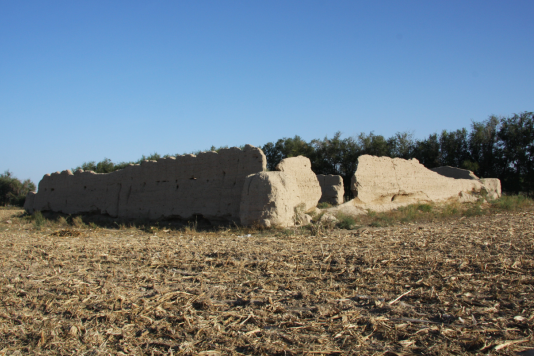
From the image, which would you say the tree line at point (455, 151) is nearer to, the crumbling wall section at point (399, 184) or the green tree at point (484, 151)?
the green tree at point (484, 151)

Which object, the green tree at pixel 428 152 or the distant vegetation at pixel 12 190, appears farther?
the distant vegetation at pixel 12 190

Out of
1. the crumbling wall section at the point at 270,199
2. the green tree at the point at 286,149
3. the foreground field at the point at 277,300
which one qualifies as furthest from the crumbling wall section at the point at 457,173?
the foreground field at the point at 277,300

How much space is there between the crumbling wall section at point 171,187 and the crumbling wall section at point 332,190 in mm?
4130

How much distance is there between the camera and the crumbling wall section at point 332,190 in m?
14.1

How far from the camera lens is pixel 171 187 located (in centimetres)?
1331

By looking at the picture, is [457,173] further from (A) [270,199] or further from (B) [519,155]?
(A) [270,199]

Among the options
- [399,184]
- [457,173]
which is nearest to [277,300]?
[399,184]

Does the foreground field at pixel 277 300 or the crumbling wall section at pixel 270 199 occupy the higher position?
the crumbling wall section at pixel 270 199

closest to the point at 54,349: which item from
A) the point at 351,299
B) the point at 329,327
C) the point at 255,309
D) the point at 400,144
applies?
the point at 255,309

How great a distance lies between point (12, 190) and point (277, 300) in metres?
34.7

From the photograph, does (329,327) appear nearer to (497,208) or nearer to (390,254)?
(390,254)

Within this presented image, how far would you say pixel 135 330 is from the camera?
3.59 m

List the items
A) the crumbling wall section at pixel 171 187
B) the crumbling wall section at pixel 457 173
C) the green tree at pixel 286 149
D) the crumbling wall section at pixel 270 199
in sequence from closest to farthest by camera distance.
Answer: the crumbling wall section at pixel 270 199 → the crumbling wall section at pixel 171 187 → the crumbling wall section at pixel 457 173 → the green tree at pixel 286 149

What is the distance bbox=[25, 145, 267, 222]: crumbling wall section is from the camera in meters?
11.7
